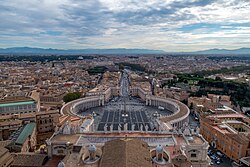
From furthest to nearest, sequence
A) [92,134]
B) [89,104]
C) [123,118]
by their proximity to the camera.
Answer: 1. [89,104]
2. [123,118]
3. [92,134]

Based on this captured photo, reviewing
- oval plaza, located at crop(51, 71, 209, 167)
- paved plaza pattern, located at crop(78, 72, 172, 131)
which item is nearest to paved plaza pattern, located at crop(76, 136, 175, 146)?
oval plaza, located at crop(51, 71, 209, 167)

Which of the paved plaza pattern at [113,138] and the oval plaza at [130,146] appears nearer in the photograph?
the oval plaza at [130,146]

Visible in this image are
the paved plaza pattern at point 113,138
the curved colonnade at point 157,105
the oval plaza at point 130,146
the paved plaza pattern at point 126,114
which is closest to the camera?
the oval plaza at point 130,146

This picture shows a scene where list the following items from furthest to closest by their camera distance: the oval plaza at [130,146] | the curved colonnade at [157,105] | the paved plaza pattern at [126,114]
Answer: the paved plaza pattern at [126,114] < the curved colonnade at [157,105] < the oval plaza at [130,146]

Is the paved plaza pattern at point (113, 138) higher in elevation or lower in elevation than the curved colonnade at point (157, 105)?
higher

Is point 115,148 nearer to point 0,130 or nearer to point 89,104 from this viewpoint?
point 0,130

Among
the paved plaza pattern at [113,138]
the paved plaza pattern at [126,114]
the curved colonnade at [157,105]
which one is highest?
the paved plaza pattern at [113,138]

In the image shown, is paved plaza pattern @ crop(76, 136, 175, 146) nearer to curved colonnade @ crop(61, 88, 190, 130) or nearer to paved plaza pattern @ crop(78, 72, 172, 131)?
curved colonnade @ crop(61, 88, 190, 130)

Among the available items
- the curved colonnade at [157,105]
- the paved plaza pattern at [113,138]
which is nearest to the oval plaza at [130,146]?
the paved plaza pattern at [113,138]

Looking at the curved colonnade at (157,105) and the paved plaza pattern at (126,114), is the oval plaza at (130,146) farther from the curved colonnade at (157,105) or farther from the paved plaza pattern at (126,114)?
the paved plaza pattern at (126,114)

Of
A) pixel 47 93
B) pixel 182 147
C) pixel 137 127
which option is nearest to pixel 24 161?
pixel 182 147

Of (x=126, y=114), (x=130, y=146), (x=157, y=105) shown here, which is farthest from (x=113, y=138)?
(x=157, y=105)
